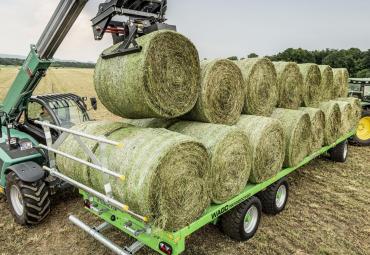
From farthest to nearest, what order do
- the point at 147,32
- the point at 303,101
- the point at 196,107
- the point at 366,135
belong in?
1. the point at 366,135
2. the point at 303,101
3. the point at 196,107
4. the point at 147,32

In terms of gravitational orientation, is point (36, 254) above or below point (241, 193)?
below

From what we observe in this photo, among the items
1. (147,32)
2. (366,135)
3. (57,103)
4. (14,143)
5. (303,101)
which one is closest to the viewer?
(147,32)

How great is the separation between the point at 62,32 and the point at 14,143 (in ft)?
6.94

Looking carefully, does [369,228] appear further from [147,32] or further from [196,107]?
[147,32]

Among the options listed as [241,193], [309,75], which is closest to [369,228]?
[241,193]

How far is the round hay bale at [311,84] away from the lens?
6.96 metres

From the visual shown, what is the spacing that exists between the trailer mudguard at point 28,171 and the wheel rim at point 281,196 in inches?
157

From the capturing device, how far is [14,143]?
5.64m

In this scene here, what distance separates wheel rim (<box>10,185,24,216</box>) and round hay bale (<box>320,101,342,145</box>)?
6.32 metres

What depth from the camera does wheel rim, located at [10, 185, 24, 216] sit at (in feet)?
18.1

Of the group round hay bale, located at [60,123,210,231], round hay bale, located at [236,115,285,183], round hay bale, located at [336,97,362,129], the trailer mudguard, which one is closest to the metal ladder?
round hay bale, located at [60,123,210,231]

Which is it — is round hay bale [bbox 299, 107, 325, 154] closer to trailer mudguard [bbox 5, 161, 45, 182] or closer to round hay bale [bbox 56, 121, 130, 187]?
round hay bale [bbox 56, 121, 130, 187]

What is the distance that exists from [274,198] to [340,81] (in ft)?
16.6

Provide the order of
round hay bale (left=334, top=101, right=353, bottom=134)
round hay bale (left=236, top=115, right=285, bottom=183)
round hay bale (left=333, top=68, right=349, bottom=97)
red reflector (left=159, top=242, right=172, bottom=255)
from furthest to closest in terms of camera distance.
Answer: round hay bale (left=333, top=68, right=349, bottom=97) → round hay bale (left=334, top=101, right=353, bottom=134) → round hay bale (left=236, top=115, right=285, bottom=183) → red reflector (left=159, top=242, right=172, bottom=255)
